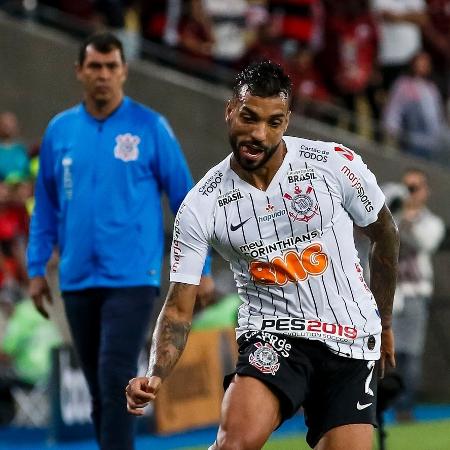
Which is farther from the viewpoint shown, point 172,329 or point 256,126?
point 172,329

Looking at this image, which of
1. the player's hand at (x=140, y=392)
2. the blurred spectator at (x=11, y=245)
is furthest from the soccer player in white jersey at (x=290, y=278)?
the blurred spectator at (x=11, y=245)

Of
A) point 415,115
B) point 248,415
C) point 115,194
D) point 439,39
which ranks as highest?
point 439,39

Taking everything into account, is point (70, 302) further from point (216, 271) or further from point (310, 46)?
point (310, 46)

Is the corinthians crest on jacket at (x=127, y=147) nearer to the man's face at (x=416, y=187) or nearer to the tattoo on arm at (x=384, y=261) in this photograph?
the tattoo on arm at (x=384, y=261)

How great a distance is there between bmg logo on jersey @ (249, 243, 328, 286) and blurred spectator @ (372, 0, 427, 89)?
10856 mm

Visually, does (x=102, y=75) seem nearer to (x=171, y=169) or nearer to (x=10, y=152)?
(x=171, y=169)

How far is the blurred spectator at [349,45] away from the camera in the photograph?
15.6 m

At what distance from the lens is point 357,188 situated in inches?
211

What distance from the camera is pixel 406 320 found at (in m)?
13.2

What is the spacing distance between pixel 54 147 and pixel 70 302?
2.89ft

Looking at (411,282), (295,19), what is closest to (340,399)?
(411,282)

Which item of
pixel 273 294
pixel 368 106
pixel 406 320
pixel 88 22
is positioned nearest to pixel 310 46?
pixel 368 106

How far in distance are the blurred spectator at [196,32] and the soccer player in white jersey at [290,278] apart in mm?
9399

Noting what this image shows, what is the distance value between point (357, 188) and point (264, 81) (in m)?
0.61
